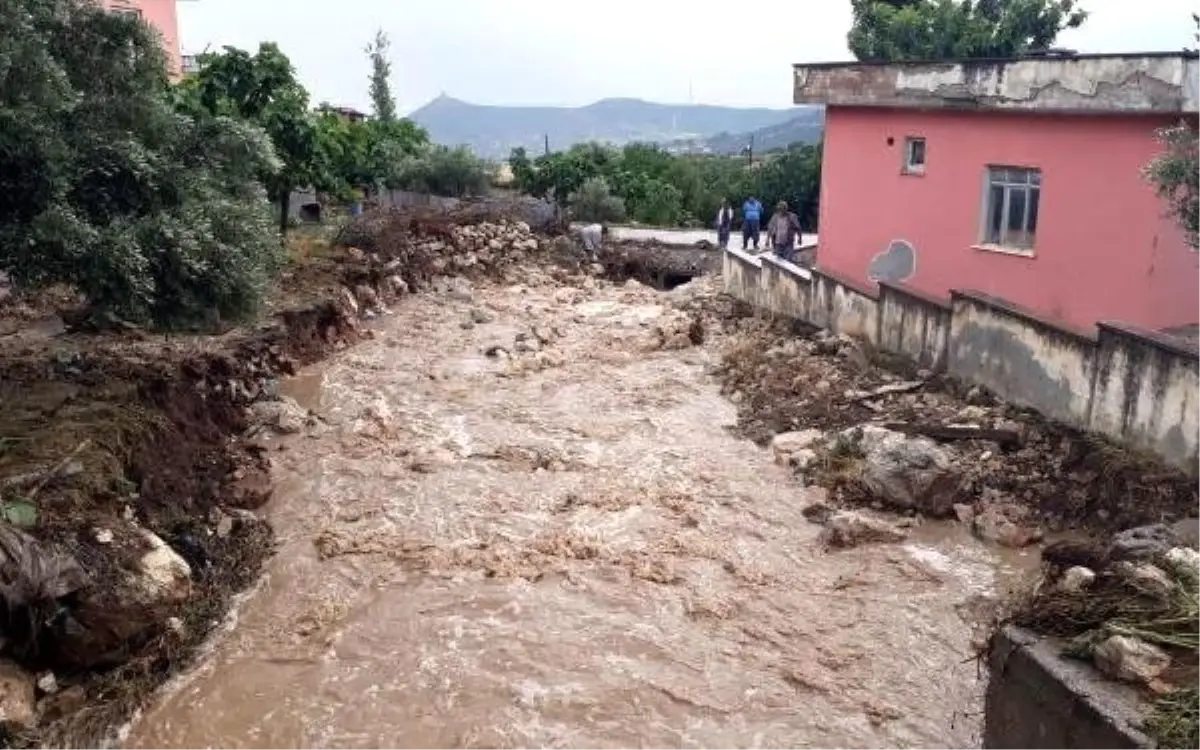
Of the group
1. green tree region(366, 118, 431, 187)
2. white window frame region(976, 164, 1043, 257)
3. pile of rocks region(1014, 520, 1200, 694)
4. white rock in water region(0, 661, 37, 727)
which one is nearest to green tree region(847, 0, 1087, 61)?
white window frame region(976, 164, 1043, 257)

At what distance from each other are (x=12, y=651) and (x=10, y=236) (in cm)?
285

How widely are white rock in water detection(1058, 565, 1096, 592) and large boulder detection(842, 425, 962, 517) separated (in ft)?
8.59

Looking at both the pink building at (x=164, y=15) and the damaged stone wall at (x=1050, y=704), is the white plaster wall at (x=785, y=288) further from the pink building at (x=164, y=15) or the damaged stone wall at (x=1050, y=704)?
the pink building at (x=164, y=15)

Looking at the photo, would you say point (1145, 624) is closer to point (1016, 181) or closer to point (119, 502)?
point (119, 502)

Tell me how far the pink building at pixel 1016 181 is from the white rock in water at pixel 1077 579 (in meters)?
5.69

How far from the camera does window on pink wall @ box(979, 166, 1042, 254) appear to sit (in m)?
13.0

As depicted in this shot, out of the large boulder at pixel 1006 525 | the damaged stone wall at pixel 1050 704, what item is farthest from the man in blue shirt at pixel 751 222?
the damaged stone wall at pixel 1050 704

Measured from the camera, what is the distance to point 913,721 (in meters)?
6.45

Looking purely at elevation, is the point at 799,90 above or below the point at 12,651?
above

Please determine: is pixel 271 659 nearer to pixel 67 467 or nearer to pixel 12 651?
pixel 12 651

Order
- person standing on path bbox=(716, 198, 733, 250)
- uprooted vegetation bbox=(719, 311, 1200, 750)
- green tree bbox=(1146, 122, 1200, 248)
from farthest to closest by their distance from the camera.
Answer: person standing on path bbox=(716, 198, 733, 250)
green tree bbox=(1146, 122, 1200, 248)
uprooted vegetation bbox=(719, 311, 1200, 750)

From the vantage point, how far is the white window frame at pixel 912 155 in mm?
14609

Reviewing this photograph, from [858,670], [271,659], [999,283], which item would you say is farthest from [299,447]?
[999,283]

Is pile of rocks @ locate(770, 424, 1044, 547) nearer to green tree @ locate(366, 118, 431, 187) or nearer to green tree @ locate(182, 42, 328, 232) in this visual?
green tree @ locate(182, 42, 328, 232)
